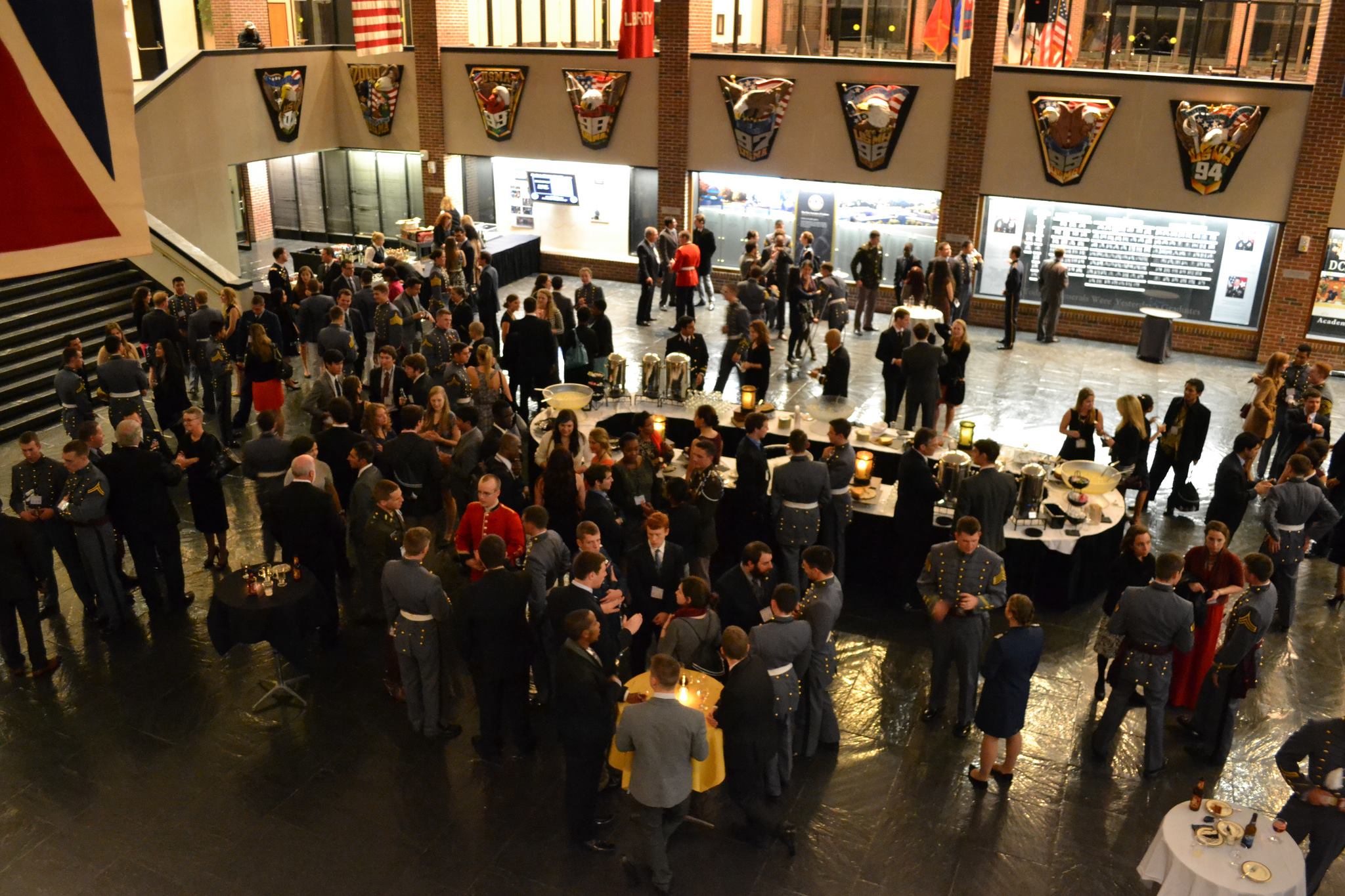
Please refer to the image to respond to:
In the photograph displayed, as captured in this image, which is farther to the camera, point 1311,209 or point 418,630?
point 1311,209

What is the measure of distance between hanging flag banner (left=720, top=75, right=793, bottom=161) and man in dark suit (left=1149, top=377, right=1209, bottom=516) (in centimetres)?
1033

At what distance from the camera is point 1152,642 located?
706cm

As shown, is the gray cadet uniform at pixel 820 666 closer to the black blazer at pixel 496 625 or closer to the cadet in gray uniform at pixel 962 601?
the cadet in gray uniform at pixel 962 601

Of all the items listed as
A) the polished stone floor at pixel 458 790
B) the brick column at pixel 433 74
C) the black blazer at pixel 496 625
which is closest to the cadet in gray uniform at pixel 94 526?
the polished stone floor at pixel 458 790

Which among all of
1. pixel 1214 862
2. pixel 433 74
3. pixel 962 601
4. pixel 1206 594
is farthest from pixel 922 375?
pixel 433 74

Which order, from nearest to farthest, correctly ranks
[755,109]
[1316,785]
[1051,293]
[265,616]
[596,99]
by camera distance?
[1316,785] < [265,616] < [1051,293] < [755,109] < [596,99]

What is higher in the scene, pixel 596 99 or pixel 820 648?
pixel 596 99

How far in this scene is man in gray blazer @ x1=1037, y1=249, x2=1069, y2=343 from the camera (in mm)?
17703

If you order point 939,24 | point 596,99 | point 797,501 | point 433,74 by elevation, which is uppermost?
point 939,24

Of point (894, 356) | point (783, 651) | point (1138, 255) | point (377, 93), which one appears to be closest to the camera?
point (783, 651)

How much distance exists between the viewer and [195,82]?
64.5 feet

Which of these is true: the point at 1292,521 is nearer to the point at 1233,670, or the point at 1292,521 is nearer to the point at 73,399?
the point at 1233,670

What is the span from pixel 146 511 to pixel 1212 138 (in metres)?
15.6

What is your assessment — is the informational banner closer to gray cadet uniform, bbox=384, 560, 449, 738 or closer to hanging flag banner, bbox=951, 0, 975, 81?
hanging flag banner, bbox=951, 0, 975, 81
